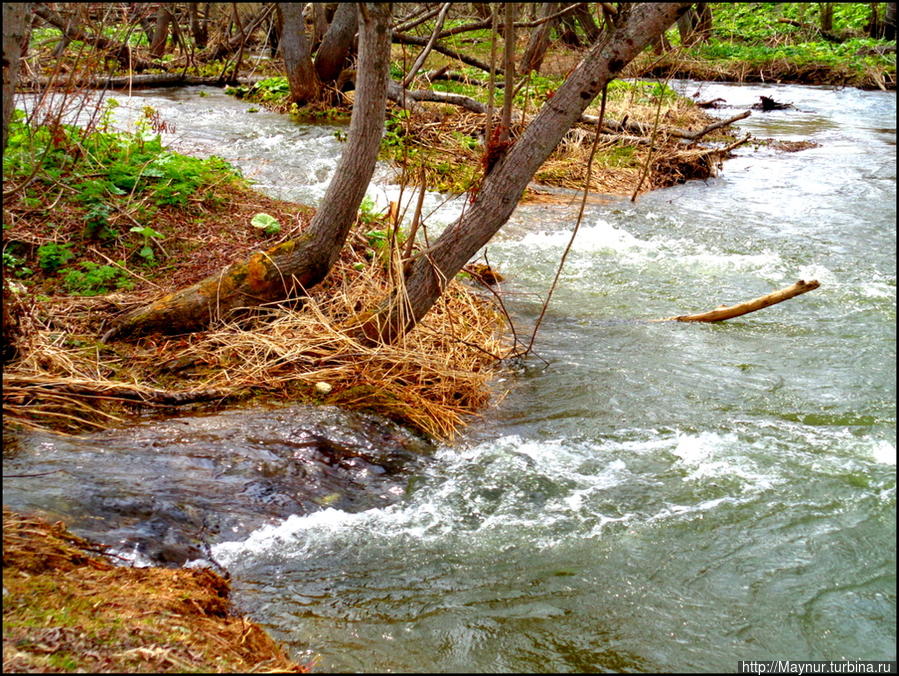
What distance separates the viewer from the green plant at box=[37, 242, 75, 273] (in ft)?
20.0

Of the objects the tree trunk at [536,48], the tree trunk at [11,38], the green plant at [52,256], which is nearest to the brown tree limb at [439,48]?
the tree trunk at [536,48]

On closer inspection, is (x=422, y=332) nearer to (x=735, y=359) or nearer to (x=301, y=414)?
(x=301, y=414)

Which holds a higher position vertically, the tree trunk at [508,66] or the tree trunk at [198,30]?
the tree trunk at [198,30]

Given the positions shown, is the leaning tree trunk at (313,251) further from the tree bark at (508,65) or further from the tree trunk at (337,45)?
the tree trunk at (337,45)

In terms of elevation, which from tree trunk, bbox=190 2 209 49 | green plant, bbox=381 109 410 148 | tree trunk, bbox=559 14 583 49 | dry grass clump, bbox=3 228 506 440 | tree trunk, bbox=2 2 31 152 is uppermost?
tree trunk, bbox=559 14 583 49

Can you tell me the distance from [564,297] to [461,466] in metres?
3.25

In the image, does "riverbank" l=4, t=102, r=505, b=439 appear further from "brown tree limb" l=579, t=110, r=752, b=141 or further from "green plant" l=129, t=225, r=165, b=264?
"brown tree limb" l=579, t=110, r=752, b=141

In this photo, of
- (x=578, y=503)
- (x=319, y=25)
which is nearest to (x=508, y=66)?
(x=578, y=503)

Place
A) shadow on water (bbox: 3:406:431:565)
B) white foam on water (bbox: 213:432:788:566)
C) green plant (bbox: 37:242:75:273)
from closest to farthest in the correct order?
shadow on water (bbox: 3:406:431:565) → white foam on water (bbox: 213:432:788:566) → green plant (bbox: 37:242:75:273)

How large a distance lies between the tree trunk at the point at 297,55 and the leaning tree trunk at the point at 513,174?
9435mm

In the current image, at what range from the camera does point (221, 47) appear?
730 inches

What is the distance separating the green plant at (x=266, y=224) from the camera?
680 cm

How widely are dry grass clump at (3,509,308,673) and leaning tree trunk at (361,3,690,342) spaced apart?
2540mm

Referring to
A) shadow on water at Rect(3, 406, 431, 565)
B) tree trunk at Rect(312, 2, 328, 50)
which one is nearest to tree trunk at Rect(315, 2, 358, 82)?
tree trunk at Rect(312, 2, 328, 50)
